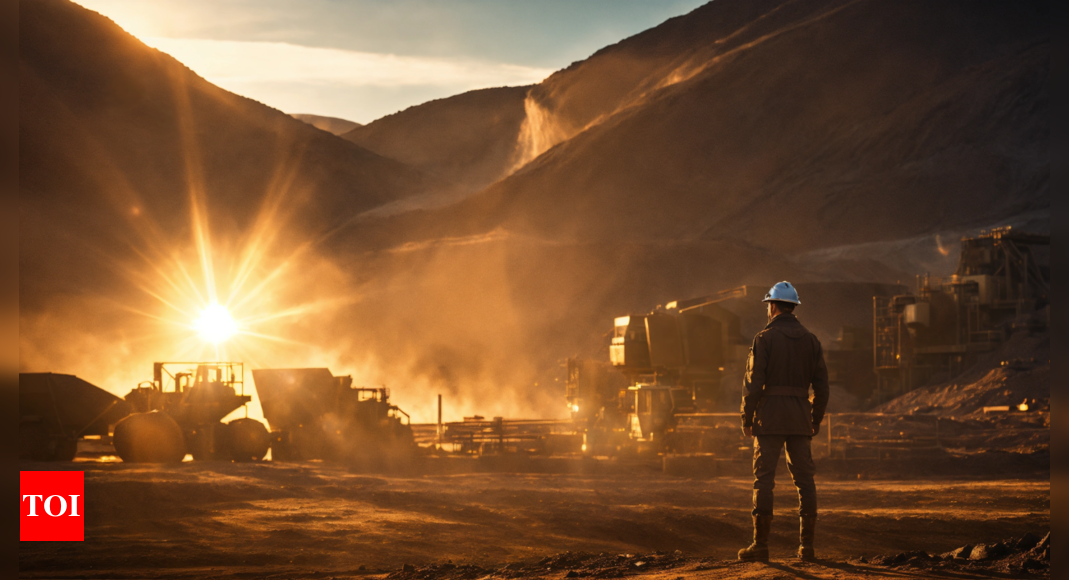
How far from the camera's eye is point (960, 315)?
2016 inches

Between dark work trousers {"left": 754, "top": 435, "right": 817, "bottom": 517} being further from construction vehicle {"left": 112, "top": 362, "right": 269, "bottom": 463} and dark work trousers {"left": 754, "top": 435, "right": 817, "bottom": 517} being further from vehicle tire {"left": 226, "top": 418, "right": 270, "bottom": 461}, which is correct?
vehicle tire {"left": 226, "top": 418, "right": 270, "bottom": 461}

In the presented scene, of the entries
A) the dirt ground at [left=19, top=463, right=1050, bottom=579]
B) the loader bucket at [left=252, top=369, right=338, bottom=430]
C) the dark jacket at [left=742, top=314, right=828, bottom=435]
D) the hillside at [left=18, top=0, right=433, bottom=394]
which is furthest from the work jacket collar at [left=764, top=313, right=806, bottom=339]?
the hillside at [left=18, top=0, right=433, bottom=394]

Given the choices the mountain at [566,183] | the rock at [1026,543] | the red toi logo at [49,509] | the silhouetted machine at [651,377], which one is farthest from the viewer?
the mountain at [566,183]

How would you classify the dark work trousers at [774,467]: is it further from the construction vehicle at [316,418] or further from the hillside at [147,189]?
the hillside at [147,189]

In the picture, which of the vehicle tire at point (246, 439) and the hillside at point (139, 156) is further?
the hillside at point (139, 156)

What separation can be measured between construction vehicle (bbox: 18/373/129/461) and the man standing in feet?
84.5

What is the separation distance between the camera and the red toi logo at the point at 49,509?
29.3 ft

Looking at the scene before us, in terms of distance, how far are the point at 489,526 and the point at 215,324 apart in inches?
2888

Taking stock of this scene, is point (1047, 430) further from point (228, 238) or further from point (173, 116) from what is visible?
point (173, 116)

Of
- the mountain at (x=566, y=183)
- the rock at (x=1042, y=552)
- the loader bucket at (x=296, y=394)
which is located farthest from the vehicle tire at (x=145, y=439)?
the mountain at (x=566, y=183)

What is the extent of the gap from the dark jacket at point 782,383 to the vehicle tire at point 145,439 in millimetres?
24266

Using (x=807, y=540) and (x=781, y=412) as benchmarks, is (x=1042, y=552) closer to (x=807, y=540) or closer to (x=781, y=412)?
(x=807, y=540)

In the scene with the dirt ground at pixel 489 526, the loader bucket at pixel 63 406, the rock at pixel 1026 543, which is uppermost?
the loader bucket at pixel 63 406

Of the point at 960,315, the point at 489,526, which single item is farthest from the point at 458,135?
the point at 489,526
